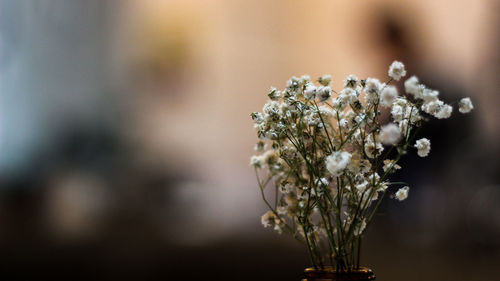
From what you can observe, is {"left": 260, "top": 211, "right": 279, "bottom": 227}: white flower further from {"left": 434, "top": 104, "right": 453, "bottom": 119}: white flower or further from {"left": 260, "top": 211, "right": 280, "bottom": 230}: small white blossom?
{"left": 434, "top": 104, "right": 453, "bottom": 119}: white flower

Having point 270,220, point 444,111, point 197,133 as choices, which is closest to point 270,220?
point 270,220

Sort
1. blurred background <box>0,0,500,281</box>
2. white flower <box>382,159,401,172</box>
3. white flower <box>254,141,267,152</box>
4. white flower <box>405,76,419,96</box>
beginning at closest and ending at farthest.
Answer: white flower <box>405,76,419,96</box> < white flower <box>382,159,401,172</box> < white flower <box>254,141,267,152</box> < blurred background <box>0,0,500,281</box>

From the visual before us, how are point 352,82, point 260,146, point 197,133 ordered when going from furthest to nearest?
1. point 197,133
2. point 260,146
3. point 352,82

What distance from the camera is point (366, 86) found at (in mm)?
707

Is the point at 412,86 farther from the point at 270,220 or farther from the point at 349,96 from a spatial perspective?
the point at 270,220

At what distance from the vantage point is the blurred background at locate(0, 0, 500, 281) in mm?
1854

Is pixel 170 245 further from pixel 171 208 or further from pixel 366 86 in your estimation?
pixel 366 86

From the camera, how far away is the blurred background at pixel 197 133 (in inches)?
73.0

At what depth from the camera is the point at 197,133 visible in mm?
2010

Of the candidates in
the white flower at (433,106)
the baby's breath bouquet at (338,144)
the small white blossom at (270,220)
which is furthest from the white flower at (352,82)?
the small white blossom at (270,220)

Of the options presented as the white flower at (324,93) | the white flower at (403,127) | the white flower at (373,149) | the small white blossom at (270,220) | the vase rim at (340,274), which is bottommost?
the vase rim at (340,274)

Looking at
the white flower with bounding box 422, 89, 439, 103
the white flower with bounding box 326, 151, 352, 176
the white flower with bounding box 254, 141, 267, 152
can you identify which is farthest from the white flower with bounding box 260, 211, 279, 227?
the white flower with bounding box 422, 89, 439, 103

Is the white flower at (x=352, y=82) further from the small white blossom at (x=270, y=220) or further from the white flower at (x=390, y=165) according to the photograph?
the small white blossom at (x=270, y=220)

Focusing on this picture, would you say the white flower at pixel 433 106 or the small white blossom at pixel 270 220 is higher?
the white flower at pixel 433 106
